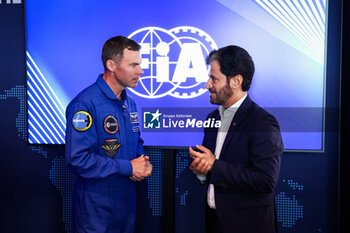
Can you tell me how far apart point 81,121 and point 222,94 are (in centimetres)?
90

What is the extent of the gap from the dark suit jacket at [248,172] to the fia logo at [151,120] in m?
0.65

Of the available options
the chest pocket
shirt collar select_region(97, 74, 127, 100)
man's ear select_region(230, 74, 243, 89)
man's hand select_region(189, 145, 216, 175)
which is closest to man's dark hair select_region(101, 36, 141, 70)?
shirt collar select_region(97, 74, 127, 100)

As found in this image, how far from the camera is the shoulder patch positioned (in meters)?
1.72

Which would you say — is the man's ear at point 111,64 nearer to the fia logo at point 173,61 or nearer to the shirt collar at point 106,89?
the shirt collar at point 106,89

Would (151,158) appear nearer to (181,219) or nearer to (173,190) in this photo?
(173,190)

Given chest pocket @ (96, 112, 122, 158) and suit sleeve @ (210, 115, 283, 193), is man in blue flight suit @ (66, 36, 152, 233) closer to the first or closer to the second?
chest pocket @ (96, 112, 122, 158)

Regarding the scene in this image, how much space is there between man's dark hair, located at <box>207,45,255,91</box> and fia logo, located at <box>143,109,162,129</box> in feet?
1.91

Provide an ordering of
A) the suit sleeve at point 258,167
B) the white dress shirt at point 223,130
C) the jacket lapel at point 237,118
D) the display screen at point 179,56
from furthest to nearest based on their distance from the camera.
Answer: the display screen at point 179,56 → the white dress shirt at point 223,130 → the jacket lapel at point 237,118 → the suit sleeve at point 258,167

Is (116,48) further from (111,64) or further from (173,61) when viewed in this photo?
(173,61)

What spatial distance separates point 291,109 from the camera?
2037 millimetres

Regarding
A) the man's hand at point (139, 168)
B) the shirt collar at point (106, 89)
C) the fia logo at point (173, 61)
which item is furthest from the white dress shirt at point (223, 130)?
the shirt collar at point (106, 89)

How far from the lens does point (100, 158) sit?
1.75 m

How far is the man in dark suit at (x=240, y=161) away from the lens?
1595 mm

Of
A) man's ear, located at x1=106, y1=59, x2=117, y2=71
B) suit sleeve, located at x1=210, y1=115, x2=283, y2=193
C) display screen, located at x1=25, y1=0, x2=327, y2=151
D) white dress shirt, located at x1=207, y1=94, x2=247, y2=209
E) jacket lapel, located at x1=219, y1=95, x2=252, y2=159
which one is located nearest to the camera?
suit sleeve, located at x1=210, y1=115, x2=283, y2=193
